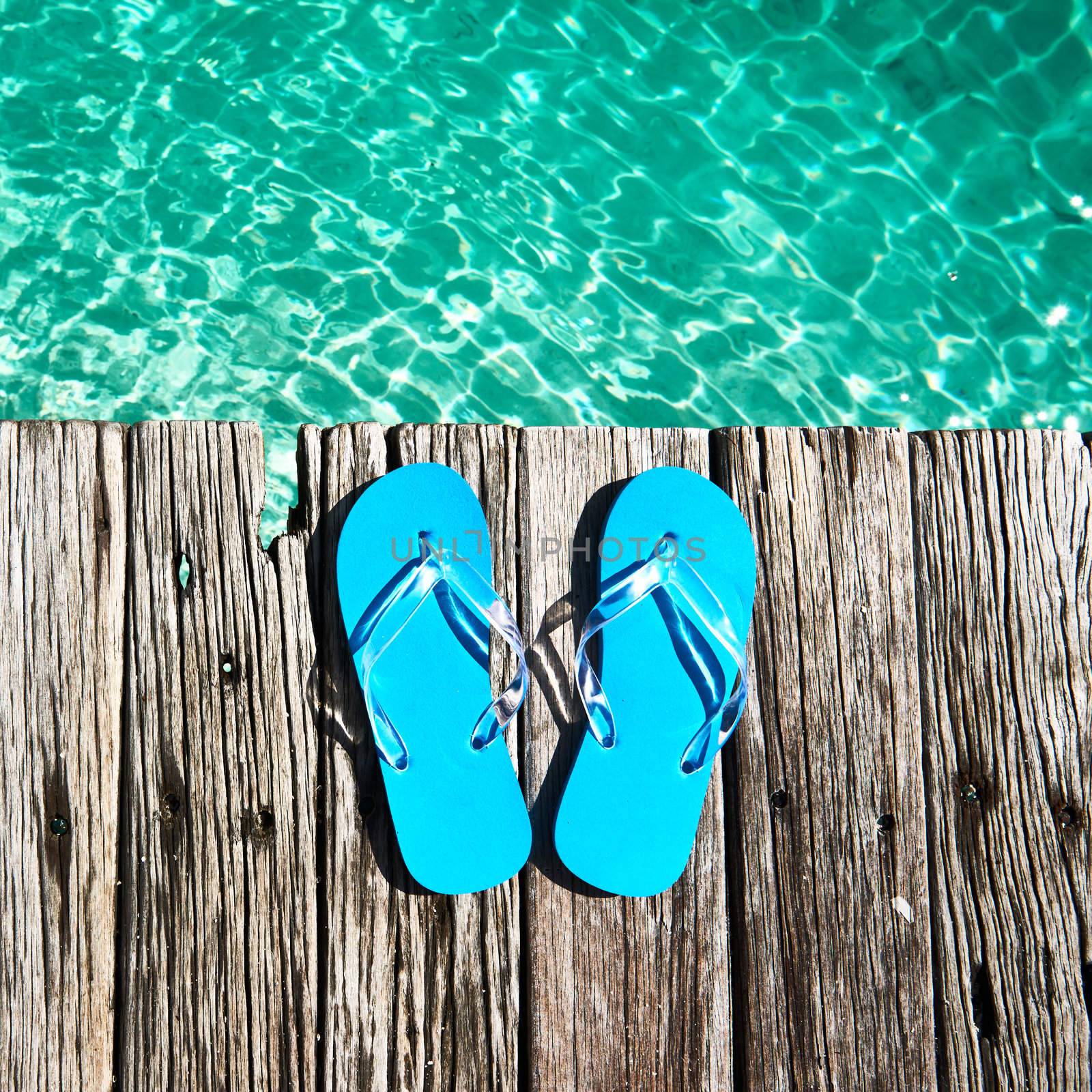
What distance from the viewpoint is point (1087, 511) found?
197cm

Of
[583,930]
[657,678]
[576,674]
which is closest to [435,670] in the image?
[576,674]

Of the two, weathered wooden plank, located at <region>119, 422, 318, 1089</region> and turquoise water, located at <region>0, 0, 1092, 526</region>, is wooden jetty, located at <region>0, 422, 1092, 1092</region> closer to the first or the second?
weathered wooden plank, located at <region>119, 422, 318, 1089</region>

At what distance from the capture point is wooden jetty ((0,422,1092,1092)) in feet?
5.72

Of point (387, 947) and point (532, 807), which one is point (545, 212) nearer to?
point (532, 807)

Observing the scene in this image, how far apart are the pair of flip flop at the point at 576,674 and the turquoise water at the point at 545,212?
4.23ft

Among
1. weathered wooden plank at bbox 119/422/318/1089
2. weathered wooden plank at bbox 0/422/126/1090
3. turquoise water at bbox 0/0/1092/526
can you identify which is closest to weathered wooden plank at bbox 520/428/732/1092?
weathered wooden plank at bbox 119/422/318/1089

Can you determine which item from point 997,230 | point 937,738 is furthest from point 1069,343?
point 937,738

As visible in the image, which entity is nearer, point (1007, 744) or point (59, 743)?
point (59, 743)

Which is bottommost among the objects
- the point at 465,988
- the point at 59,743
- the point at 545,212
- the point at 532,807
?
the point at 465,988

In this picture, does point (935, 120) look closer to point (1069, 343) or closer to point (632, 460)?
point (1069, 343)

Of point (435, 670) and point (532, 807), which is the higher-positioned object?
point (435, 670)

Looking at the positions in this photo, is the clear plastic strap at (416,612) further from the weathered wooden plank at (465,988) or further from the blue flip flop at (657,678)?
the weathered wooden plank at (465,988)

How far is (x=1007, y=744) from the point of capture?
6.28ft

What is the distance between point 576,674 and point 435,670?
31cm
